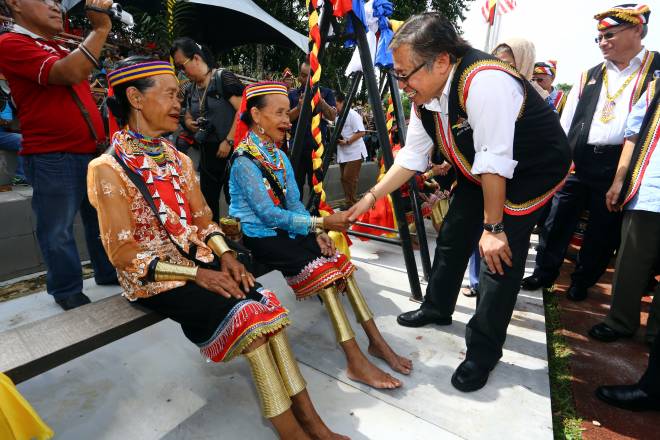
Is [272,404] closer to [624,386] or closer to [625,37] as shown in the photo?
[624,386]

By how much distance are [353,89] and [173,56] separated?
1676mm

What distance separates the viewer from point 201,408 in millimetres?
1882

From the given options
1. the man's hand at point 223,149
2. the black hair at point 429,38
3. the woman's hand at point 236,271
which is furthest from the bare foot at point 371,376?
the man's hand at point 223,149

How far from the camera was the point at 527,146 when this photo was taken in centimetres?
185

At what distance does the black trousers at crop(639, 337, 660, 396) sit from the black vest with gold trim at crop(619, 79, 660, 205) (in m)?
1.11

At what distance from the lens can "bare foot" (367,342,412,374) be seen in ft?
7.07

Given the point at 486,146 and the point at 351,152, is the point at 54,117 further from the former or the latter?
the point at 351,152

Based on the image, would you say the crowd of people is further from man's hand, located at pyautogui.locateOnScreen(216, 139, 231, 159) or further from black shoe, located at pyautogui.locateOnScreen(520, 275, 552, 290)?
black shoe, located at pyautogui.locateOnScreen(520, 275, 552, 290)

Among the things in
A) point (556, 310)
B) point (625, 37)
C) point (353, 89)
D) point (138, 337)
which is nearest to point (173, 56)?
point (353, 89)

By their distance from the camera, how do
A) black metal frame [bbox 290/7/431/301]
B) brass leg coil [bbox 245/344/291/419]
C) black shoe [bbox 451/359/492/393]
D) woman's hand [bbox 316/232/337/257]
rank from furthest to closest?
black metal frame [bbox 290/7/431/301] → woman's hand [bbox 316/232/337/257] → black shoe [bbox 451/359/492/393] → brass leg coil [bbox 245/344/291/419]

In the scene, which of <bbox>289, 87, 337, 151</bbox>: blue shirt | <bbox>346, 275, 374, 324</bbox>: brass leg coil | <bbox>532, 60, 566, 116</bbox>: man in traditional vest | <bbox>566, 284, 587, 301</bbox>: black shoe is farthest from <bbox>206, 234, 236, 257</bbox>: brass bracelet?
<bbox>532, 60, 566, 116</bbox>: man in traditional vest

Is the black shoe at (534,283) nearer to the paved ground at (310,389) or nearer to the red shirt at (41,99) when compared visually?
the paved ground at (310,389)

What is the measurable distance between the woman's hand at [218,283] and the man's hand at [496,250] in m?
1.22

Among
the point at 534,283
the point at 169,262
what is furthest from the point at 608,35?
the point at 169,262
